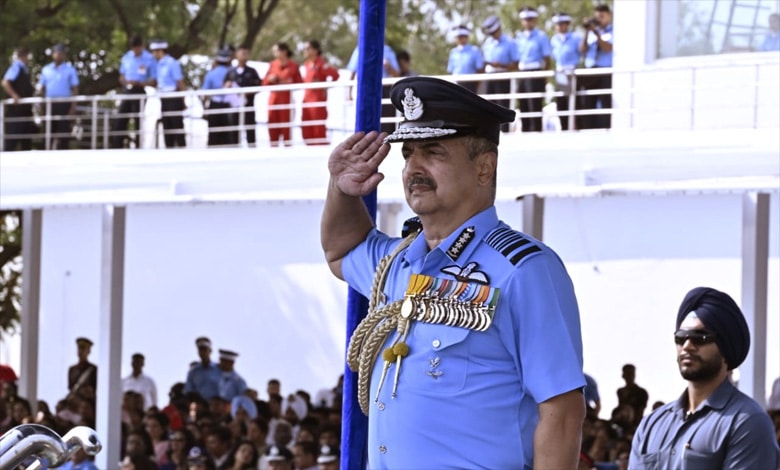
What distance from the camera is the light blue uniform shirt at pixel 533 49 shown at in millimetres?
13883

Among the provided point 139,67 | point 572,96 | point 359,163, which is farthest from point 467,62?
point 359,163

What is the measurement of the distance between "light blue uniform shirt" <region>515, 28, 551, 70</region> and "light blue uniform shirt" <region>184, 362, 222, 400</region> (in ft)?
15.4

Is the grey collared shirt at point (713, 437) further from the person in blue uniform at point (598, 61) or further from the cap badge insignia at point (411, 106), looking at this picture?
the person in blue uniform at point (598, 61)

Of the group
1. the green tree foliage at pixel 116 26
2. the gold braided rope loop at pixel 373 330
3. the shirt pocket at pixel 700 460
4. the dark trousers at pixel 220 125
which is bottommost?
the shirt pocket at pixel 700 460

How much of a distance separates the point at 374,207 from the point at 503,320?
78 centimetres

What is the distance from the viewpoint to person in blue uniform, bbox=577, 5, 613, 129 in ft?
43.0

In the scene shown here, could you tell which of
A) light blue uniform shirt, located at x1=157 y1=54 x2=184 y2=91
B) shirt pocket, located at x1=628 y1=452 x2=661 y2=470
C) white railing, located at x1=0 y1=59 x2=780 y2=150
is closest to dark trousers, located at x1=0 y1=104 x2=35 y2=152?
light blue uniform shirt, located at x1=157 y1=54 x2=184 y2=91

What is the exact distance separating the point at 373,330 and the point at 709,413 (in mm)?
1728

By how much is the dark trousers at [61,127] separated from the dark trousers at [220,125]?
1.58 metres

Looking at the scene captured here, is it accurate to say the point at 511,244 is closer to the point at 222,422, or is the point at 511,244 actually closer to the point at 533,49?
the point at 222,422

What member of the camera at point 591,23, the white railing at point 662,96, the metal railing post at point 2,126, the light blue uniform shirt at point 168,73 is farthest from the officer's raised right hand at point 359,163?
the metal railing post at point 2,126

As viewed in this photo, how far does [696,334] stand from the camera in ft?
16.7

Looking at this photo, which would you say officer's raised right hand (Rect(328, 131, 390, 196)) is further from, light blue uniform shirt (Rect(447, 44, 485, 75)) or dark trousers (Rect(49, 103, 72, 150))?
dark trousers (Rect(49, 103, 72, 150))

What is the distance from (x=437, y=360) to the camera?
3.52 meters
